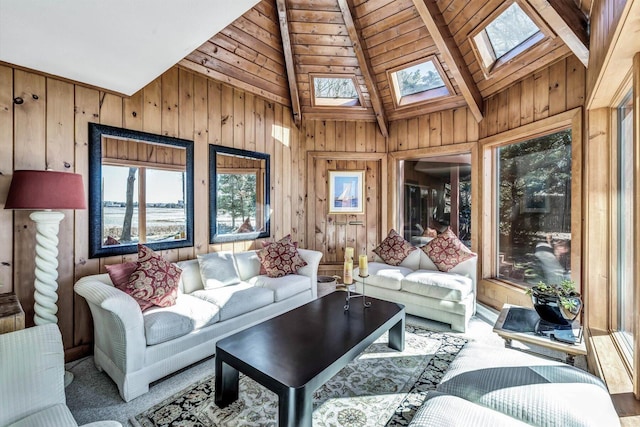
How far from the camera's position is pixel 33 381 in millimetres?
1364

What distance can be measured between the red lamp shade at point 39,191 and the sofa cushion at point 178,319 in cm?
103

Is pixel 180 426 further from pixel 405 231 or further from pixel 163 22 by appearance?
pixel 405 231

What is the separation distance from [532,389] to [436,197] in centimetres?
344

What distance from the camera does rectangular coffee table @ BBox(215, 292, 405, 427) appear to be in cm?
152

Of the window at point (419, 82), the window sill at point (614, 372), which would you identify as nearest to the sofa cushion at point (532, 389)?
the window sill at point (614, 372)

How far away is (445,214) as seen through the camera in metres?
4.50

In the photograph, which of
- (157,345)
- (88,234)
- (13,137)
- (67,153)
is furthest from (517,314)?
(13,137)

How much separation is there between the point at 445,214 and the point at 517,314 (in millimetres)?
2167

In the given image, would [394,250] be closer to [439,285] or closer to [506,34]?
[439,285]

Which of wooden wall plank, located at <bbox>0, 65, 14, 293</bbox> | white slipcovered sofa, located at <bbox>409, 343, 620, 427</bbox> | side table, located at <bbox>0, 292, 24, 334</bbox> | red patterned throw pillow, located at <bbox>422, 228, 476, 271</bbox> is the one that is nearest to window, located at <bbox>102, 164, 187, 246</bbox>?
wooden wall plank, located at <bbox>0, 65, 14, 293</bbox>

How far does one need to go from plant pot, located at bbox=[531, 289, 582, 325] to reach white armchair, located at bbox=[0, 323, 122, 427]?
9.08 feet

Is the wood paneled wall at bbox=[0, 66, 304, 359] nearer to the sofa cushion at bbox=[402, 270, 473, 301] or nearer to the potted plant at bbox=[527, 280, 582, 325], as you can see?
the sofa cushion at bbox=[402, 270, 473, 301]

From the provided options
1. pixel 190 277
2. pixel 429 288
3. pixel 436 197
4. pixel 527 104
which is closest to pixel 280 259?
pixel 190 277

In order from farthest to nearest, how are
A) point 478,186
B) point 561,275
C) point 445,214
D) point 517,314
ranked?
point 445,214
point 478,186
point 561,275
point 517,314
